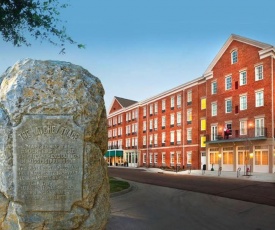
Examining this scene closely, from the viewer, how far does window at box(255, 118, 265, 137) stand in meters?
37.0

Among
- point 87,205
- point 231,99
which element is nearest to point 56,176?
point 87,205

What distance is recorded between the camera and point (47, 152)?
15.9 feet

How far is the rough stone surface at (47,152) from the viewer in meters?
4.81

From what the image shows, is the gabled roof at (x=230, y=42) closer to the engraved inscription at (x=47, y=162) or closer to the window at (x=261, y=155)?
the window at (x=261, y=155)

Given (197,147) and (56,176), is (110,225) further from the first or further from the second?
(197,147)

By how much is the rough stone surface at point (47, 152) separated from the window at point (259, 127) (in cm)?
3543

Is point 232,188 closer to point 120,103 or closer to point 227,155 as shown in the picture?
point 227,155

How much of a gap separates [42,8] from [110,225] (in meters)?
8.61

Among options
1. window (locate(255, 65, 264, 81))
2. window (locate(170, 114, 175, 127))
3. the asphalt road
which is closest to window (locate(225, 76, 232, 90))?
window (locate(255, 65, 264, 81))

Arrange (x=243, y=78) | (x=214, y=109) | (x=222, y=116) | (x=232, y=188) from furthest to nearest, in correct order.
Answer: (x=214, y=109) < (x=222, y=116) < (x=243, y=78) < (x=232, y=188)

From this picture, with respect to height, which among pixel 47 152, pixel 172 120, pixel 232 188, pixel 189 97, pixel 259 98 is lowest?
pixel 232 188

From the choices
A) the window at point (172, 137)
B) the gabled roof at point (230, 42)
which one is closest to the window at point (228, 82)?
the gabled roof at point (230, 42)

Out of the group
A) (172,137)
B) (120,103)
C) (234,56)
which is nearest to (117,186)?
(234,56)

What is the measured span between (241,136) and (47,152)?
38362 millimetres
